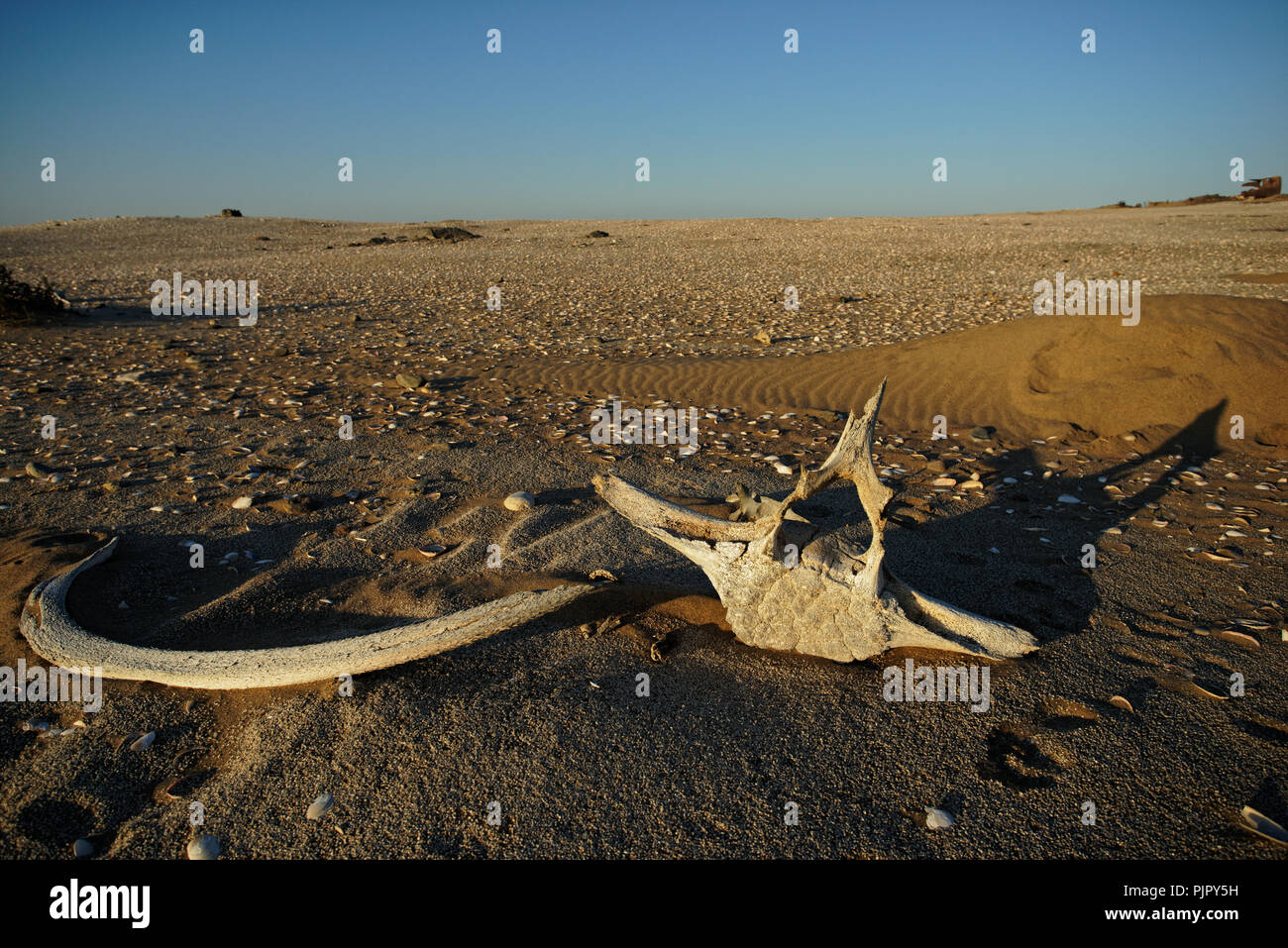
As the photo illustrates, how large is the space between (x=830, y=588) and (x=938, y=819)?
1088 millimetres

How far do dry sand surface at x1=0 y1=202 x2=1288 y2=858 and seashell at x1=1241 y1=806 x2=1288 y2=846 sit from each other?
46 mm

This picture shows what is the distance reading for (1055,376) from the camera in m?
7.53

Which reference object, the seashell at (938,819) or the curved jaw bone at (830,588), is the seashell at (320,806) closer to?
the curved jaw bone at (830,588)

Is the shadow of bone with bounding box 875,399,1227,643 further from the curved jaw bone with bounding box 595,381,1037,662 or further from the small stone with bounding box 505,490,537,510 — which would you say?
the small stone with bounding box 505,490,537,510

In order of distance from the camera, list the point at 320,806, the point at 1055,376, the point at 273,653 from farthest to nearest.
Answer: the point at 1055,376 < the point at 273,653 < the point at 320,806

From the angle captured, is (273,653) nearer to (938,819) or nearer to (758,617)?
(758,617)

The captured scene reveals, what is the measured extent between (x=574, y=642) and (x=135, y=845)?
69.0 inches

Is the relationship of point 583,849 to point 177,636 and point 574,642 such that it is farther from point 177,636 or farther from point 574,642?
point 177,636

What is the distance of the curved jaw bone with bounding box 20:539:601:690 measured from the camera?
3072 millimetres

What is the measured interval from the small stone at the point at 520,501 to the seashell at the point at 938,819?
3.16 m

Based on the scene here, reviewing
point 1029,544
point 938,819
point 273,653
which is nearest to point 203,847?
point 273,653

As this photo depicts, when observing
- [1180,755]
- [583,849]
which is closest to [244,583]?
[583,849]

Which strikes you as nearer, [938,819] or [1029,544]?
[938,819]

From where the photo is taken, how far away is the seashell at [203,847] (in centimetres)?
242
